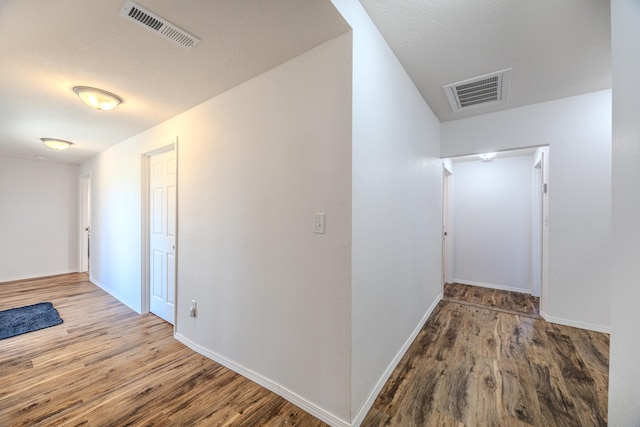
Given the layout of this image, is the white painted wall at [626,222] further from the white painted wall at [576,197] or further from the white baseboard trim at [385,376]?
the white painted wall at [576,197]

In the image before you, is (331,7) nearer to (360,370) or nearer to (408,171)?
(408,171)

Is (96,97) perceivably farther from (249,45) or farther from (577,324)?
(577,324)

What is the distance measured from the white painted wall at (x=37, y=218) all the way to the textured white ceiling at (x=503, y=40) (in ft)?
22.7

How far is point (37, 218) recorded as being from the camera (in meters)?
5.09

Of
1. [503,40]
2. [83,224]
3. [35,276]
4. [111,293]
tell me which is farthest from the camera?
[83,224]

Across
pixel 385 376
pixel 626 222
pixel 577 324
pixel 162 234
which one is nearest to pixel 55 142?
pixel 162 234

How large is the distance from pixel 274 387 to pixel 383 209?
4.98 ft

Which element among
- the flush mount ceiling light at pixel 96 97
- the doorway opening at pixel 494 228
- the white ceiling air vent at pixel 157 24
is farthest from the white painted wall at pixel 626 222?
the flush mount ceiling light at pixel 96 97

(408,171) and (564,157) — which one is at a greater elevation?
(564,157)

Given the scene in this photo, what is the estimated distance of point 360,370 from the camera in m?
1.57

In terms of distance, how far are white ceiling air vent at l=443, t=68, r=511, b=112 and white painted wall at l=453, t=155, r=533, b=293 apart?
211 centimetres

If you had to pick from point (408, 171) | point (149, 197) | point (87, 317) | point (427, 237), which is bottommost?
point (87, 317)

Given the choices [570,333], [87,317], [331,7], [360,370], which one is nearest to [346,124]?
[331,7]

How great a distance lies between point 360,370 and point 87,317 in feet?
11.9
